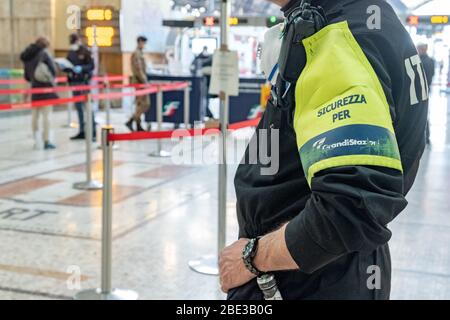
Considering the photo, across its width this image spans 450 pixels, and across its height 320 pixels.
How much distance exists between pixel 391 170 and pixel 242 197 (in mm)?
413

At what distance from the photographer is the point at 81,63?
31.7 ft

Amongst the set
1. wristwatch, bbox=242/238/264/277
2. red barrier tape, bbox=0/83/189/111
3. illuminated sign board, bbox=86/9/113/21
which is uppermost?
illuminated sign board, bbox=86/9/113/21

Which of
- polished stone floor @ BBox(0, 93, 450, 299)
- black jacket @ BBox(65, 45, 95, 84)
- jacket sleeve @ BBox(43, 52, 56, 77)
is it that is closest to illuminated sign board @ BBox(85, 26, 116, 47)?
black jacket @ BBox(65, 45, 95, 84)

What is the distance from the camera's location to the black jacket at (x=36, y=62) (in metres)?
8.95

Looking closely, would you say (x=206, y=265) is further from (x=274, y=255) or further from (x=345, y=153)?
(x=345, y=153)

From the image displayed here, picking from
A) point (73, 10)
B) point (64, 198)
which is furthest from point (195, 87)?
point (64, 198)

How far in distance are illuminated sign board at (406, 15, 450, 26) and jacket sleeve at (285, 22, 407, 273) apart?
13.2m

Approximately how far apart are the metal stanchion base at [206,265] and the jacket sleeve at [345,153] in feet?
9.39

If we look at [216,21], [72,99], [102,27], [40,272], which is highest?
[216,21]

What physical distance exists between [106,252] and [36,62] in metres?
6.33

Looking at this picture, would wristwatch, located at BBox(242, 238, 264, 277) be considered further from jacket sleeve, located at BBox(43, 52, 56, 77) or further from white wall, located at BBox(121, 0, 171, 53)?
white wall, located at BBox(121, 0, 171, 53)

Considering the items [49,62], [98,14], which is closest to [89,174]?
[49,62]

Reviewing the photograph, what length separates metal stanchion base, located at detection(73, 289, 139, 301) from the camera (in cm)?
341

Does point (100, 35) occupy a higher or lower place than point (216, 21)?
lower
